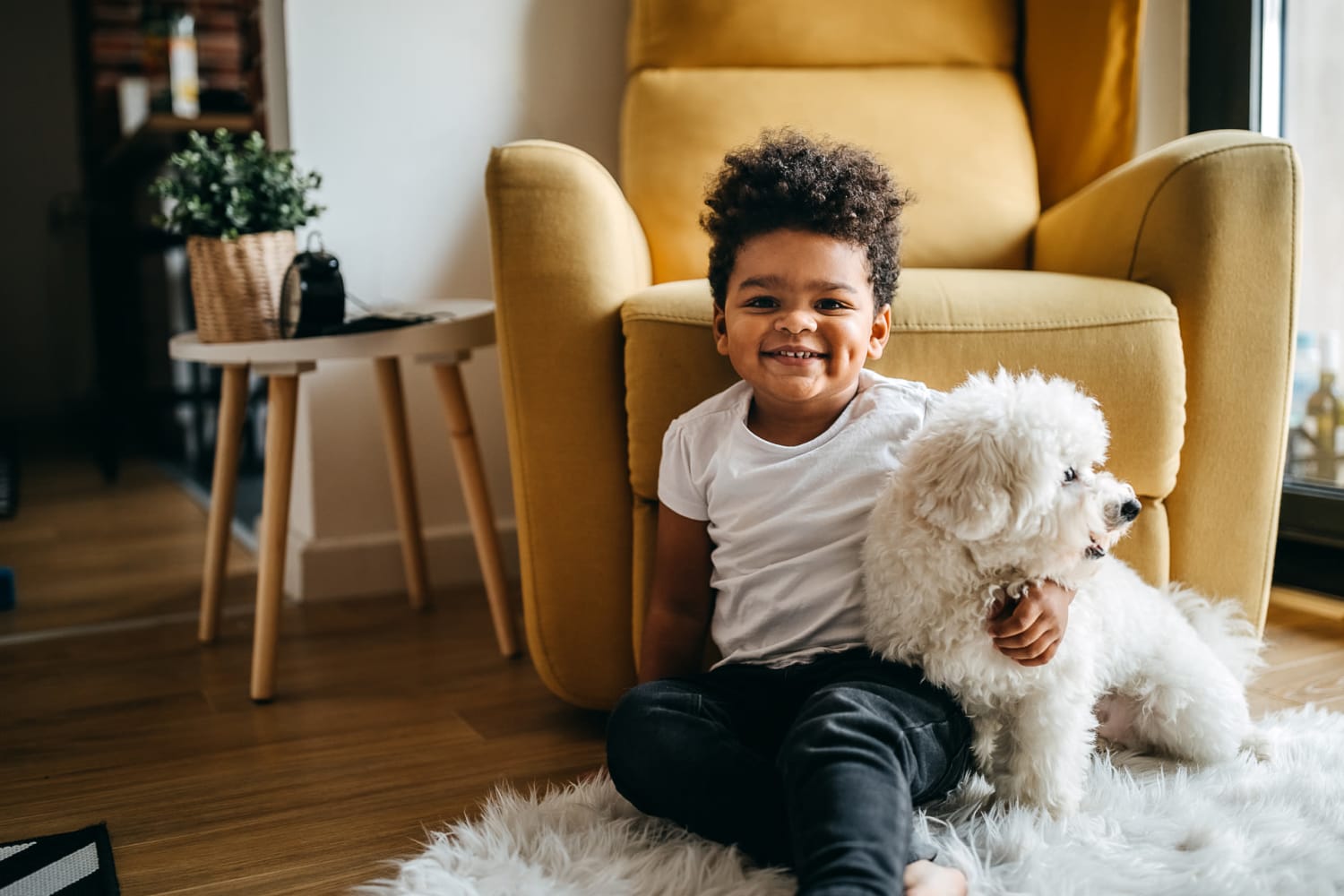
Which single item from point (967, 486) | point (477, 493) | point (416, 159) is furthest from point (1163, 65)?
point (967, 486)

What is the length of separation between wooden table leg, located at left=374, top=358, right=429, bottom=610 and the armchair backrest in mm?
501

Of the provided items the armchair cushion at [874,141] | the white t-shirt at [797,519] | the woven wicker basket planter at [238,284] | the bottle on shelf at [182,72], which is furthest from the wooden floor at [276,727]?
the bottle on shelf at [182,72]

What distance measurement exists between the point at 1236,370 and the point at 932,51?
89 centimetres

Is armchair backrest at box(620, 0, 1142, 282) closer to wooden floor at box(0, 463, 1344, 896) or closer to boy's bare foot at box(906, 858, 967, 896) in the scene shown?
wooden floor at box(0, 463, 1344, 896)

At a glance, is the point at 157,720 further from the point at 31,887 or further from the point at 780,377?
the point at 780,377

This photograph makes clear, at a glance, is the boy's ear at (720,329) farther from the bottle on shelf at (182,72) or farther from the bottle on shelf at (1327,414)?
the bottle on shelf at (182,72)

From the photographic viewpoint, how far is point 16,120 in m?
5.48

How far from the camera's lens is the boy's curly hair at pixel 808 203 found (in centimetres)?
108

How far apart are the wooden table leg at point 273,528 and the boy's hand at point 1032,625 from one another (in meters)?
0.98

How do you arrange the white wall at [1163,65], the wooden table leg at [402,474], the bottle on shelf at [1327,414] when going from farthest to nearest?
the white wall at [1163,65]
the bottle on shelf at [1327,414]
the wooden table leg at [402,474]

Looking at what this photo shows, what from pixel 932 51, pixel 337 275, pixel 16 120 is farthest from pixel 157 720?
pixel 16 120

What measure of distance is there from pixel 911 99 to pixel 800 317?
0.95m

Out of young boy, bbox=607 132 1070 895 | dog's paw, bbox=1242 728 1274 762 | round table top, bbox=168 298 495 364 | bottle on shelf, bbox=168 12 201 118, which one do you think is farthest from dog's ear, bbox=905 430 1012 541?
bottle on shelf, bbox=168 12 201 118

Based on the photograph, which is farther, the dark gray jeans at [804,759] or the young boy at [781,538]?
the young boy at [781,538]
